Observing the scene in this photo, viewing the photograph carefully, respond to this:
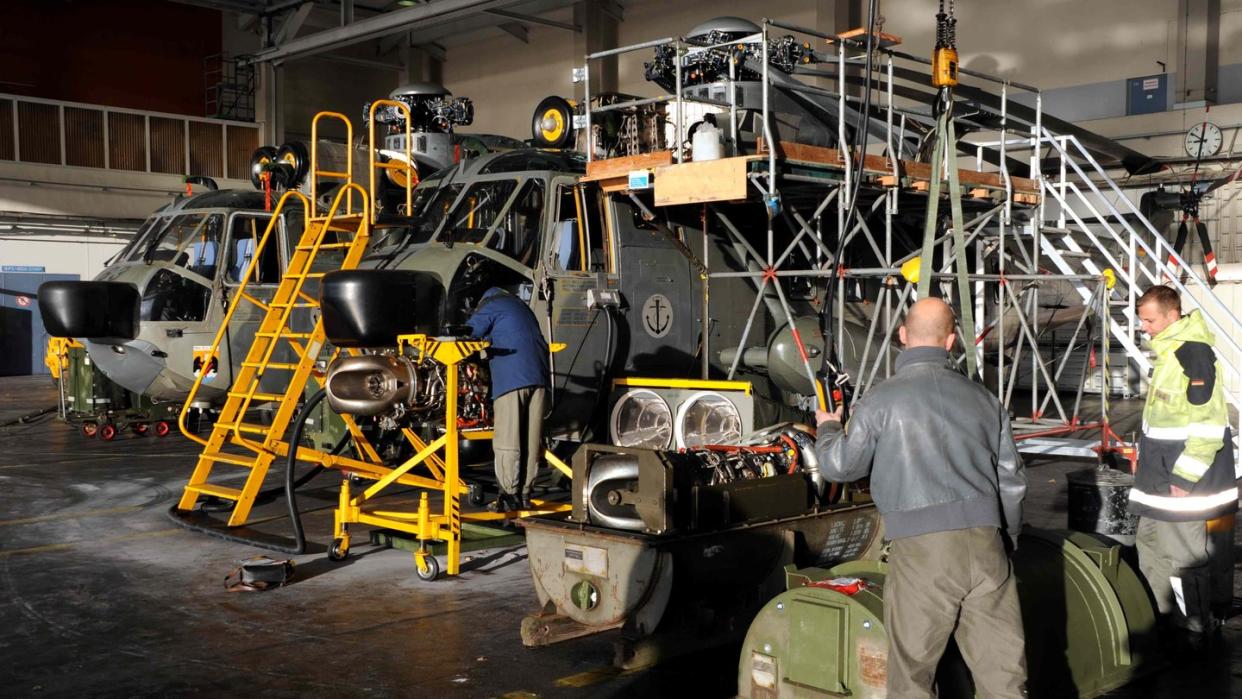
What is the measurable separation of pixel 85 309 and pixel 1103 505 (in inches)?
340

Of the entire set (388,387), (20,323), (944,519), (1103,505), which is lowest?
(1103,505)

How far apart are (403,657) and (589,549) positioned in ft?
3.57

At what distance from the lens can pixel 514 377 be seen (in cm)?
770

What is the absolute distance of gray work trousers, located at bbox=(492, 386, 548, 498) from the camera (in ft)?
25.4

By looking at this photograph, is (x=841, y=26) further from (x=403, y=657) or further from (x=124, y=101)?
(x=403, y=657)

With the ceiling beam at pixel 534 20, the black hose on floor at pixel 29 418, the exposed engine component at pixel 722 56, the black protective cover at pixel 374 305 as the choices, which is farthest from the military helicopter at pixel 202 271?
the ceiling beam at pixel 534 20

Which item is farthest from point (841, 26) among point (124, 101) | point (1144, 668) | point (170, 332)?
point (1144, 668)

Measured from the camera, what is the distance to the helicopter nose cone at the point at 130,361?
1248 cm

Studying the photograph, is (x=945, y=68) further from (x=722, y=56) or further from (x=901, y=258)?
(x=901, y=258)

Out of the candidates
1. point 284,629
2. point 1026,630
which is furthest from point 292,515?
point 1026,630

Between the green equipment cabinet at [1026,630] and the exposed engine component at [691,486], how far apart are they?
819 millimetres

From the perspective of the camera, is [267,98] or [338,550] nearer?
[338,550]

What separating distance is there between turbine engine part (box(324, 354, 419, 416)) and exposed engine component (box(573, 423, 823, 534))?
2.16 m

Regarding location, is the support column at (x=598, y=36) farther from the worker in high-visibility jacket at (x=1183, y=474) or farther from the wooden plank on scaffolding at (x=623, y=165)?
the worker in high-visibility jacket at (x=1183, y=474)
